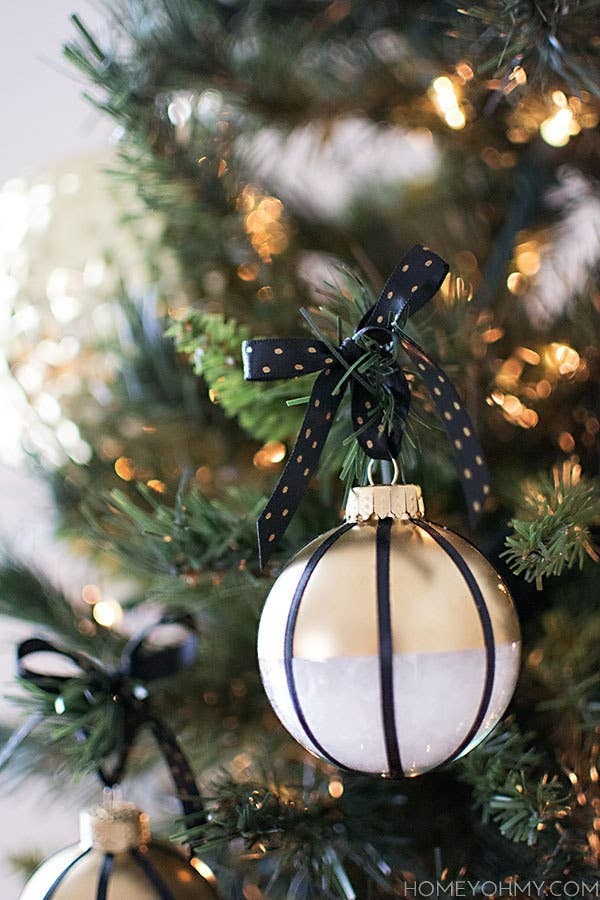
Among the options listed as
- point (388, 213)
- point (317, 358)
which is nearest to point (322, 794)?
point (317, 358)

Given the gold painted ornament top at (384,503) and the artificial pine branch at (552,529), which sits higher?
the gold painted ornament top at (384,503)

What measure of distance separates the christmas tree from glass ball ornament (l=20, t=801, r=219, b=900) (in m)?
0.02

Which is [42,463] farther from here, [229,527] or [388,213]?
[388,213]

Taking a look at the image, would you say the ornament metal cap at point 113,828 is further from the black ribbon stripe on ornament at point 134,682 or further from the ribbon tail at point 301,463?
the ribbon tail at point 301,463

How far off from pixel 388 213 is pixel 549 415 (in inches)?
9.9

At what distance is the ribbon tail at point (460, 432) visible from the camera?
1.22ft

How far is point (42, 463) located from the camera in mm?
589

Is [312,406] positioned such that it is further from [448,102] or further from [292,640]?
[448,102]

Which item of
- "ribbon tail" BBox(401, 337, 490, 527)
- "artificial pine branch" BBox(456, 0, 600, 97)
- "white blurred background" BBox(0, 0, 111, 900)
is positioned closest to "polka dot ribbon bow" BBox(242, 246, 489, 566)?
"ribbon tail" BBox(401, 337, 490, 527)

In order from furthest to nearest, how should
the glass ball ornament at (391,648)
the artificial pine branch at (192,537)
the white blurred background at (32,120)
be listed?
the white blurred background at (32,120) < the artificial pine branch at (192,537) < the glass ball ornament at (391,648)

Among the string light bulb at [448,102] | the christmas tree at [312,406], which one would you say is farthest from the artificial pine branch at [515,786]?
the string light bulb at [448,102]

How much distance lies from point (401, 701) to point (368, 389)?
123mm

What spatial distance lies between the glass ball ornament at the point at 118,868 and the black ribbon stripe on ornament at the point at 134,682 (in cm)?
3

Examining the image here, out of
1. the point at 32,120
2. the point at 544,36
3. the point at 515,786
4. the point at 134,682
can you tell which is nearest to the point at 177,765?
the point at 134,682
